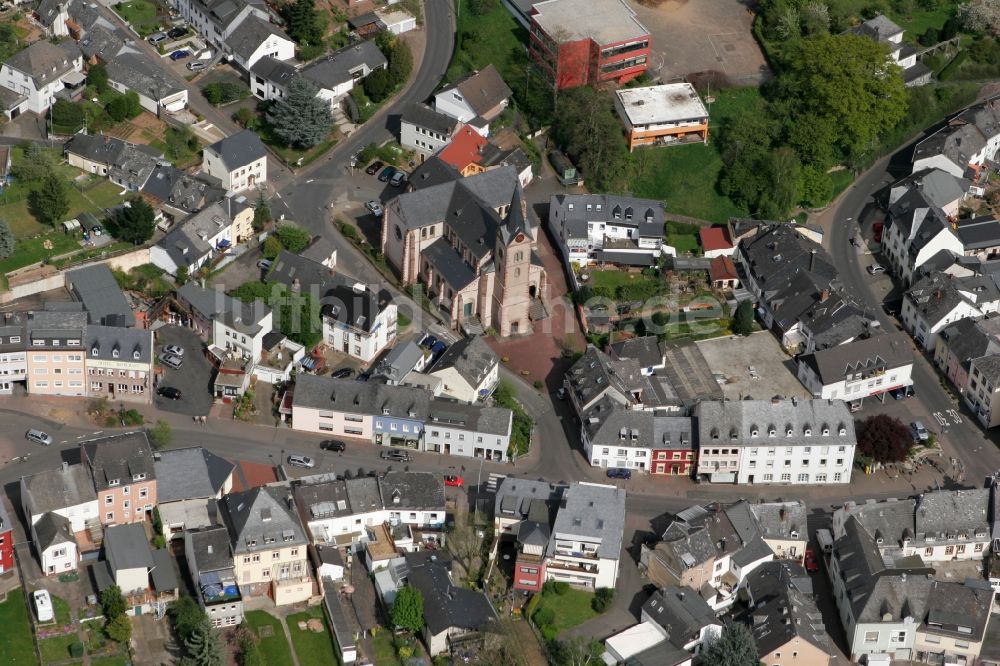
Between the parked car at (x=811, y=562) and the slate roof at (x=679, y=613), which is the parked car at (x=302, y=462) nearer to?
the slate roof at (x=679, y=613)

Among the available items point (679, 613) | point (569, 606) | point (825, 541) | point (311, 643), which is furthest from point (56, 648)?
point (825, 541)

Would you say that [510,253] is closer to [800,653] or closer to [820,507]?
[820,507]

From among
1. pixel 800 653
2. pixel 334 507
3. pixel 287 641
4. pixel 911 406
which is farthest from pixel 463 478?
pixel 911 406

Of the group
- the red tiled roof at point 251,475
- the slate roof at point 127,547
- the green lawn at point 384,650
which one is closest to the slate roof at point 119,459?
the slate roof at point 127,547

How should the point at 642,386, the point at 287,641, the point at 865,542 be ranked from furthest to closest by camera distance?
1. the point at 642,386
2. the point at 865,542
3. the point at 287,641

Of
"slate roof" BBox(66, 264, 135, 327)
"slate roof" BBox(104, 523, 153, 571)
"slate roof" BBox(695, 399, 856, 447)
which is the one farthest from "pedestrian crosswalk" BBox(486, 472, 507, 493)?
"slate roof" BBox(66, 264, 135, 327)

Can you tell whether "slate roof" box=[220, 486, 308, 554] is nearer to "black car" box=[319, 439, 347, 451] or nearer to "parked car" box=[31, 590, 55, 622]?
"black car" box=[319, 439, 347, 451]

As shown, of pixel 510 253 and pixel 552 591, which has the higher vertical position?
pixel 510 253
